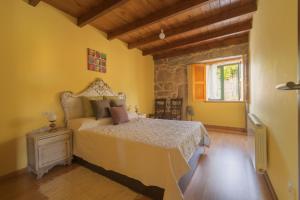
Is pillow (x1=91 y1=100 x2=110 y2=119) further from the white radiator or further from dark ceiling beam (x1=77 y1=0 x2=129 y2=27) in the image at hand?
the white radiator

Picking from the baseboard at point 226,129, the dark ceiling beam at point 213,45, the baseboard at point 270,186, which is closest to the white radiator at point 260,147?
the baseboard at point 270,186

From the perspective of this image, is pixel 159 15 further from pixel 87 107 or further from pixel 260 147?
pixel 260 147

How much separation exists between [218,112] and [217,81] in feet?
3.43

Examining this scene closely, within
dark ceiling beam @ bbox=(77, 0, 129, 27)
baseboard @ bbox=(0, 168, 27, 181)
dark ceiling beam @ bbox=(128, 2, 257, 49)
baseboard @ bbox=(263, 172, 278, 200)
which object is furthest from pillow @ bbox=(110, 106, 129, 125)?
baseboard @ bbox=(263, 172, 278, 200)

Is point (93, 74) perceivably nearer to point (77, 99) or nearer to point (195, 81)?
point (77, 99)

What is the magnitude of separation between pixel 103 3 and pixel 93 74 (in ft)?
4.47

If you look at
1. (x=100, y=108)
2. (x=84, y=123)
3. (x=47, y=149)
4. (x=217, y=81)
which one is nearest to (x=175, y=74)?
(x=217, y=81)

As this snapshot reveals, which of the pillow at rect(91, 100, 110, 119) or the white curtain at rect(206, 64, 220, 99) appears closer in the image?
the pillow at rect(91, 100, 110, 119)

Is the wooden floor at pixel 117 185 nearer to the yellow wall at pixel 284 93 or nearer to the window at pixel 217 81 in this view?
the yellow wall at pixel 284 93

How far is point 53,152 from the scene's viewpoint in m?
2.11

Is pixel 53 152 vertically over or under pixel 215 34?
under

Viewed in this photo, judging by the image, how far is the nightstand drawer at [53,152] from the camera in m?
1.99

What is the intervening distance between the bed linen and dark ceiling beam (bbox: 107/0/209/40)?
1.95m

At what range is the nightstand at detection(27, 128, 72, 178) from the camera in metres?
1.95
